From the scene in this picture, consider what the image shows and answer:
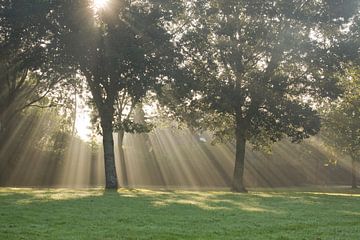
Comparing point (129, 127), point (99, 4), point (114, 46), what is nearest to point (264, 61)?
point (129, 127)

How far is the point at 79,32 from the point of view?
3338cm

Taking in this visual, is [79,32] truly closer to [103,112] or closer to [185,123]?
[103,112]

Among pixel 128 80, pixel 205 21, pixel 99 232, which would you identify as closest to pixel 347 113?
pixel 205 21

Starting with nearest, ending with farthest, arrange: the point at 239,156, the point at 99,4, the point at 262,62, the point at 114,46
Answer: the point at 114,46 → the point at 99,4 → the point at 262,62 → the point at 239,156

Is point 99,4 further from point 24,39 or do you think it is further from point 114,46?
point 24,39

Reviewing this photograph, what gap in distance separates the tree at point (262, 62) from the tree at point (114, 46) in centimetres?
269

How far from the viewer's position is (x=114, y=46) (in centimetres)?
3428

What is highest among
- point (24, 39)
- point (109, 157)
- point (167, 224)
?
point (24, 39)

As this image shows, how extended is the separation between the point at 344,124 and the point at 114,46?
3016 centimetres

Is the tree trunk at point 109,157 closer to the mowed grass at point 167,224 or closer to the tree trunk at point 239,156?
the tree trunk at point 239,156

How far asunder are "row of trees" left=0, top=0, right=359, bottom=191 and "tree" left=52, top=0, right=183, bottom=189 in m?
0.07

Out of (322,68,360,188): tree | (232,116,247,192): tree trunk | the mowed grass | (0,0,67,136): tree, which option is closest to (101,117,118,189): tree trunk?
(0,0,67,136): tree

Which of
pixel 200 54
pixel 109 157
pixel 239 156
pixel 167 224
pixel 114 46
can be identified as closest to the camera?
pixel 167 224

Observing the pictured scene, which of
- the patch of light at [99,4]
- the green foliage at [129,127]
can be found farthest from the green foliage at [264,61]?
the patch of light at [99,4]
